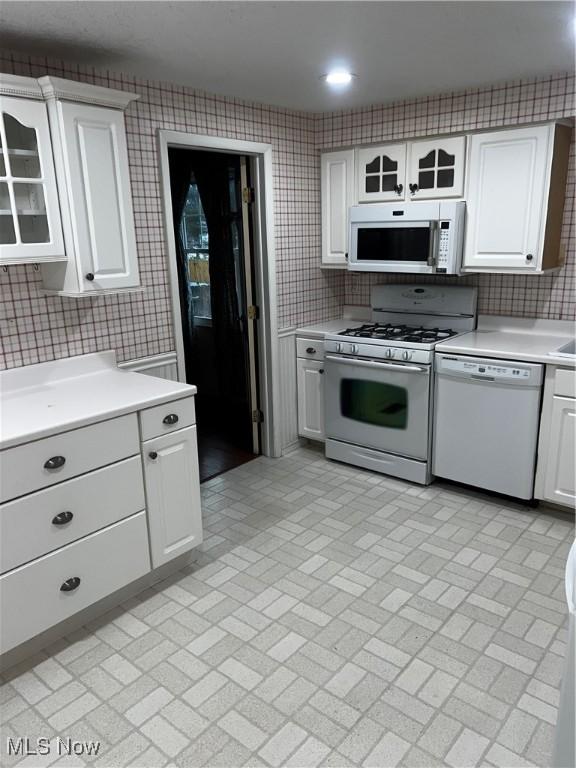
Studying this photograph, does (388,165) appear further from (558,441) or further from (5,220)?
(5,220)

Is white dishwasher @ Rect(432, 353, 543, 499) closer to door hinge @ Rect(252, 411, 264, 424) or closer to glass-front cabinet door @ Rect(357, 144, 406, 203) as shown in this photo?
glass-front cabinet door @ Rect(357, 144, 406, 203)

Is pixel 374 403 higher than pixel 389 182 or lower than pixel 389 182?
lower

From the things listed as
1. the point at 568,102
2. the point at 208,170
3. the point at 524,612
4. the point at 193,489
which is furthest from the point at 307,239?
the point at 524,612

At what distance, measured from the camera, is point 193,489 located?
2619mm

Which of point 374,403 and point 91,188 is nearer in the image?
point 91,188

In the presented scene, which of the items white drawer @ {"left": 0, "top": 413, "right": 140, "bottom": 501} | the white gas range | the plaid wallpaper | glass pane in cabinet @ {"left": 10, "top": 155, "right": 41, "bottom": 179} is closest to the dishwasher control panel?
the white gas range

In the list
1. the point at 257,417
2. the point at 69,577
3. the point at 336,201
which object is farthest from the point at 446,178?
the point at 69,577

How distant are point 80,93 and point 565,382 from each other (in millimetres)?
2570

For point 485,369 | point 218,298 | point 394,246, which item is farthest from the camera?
point 218,298

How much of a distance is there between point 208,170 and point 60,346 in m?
2.34

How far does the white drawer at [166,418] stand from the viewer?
235 centimetres

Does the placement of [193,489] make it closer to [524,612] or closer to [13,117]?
[524,612]

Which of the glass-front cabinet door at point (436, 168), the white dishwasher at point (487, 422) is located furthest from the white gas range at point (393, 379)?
the glass-front cabinet door at point (436, 168)

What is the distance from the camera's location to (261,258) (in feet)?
11.9
